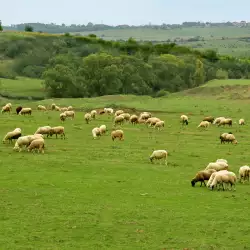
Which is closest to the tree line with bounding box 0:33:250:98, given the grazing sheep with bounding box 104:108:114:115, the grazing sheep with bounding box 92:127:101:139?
the grazing sheep with bounding box 104:108:114:115

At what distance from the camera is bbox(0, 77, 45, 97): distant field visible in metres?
80.5

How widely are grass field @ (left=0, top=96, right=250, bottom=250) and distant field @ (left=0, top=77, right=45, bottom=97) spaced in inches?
1622

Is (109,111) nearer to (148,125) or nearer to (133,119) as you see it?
(133,119)

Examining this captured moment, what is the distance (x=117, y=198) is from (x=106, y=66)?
2281 inches

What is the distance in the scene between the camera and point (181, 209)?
2080 centimetres

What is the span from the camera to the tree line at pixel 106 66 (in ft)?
258

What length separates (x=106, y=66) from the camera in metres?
79.4

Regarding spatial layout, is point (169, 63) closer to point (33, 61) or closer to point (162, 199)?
point (33, 61)

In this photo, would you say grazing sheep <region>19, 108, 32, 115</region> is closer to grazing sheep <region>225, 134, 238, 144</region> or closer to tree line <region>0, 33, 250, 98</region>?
grazing sheep <region>225, 134, 238, 144</region>

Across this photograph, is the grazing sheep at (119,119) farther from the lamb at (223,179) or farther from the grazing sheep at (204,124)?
the lamb at (223,179)

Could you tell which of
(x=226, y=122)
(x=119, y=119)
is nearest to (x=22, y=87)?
(x=119, y=119)

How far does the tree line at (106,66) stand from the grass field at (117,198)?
39637 millimetres

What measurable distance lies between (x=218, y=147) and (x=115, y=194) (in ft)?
49.4

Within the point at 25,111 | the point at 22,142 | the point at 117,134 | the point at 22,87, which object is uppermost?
the point at 22,142
